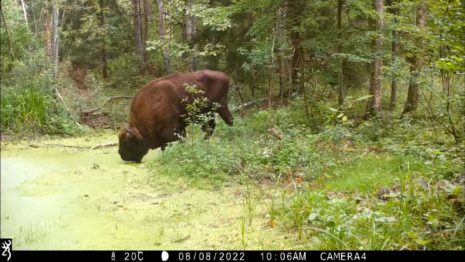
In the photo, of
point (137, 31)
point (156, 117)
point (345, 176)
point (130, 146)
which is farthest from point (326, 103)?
point (137, 31)

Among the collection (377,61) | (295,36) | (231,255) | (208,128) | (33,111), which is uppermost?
(295,36)

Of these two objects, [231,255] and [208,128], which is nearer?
[231,255]

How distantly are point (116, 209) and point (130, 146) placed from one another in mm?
3044

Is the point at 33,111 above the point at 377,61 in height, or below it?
below

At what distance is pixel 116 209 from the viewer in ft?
19.1

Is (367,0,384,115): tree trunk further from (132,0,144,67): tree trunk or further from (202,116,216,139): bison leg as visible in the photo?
(132,0,144,67): tree trunk

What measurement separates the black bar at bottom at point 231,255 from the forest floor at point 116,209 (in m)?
0.28

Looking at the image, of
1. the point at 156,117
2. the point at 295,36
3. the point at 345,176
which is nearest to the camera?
the point at 345,176

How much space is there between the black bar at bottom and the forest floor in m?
0.28

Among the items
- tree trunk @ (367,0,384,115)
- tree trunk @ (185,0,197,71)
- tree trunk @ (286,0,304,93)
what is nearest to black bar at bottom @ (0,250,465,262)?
tree trunk @ (367,0,384,115)

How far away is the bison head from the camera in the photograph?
8.76 metres

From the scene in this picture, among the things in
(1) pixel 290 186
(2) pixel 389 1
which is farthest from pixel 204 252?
(2) pixel 389 1

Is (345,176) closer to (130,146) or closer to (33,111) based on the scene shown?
(130,146)

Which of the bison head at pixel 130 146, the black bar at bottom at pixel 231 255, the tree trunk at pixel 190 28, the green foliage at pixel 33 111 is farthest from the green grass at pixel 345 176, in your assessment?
the tree trunk at pixel 190 28
